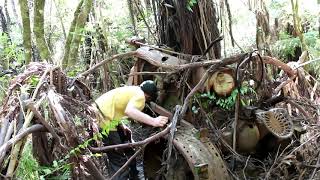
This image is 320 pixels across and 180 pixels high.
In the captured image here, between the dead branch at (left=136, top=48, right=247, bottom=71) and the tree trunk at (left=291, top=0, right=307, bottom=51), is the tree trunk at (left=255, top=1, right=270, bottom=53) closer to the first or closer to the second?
the tree trunk at (left=291, top=0, right=307, bottom=51)

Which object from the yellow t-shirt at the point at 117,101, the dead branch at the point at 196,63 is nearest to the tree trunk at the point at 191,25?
the dead branch at the point at 196,63

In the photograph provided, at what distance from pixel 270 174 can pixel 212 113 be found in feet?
3.32

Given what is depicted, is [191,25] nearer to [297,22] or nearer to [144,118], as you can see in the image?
[144,118]

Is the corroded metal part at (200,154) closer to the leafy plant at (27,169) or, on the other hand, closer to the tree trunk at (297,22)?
the leafy plant at (27,169)

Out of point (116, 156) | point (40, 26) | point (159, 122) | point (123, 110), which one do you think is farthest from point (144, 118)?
point (40, 26)

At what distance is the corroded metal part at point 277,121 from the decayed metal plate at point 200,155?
792 mm

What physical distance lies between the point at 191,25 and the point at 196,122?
132 cm

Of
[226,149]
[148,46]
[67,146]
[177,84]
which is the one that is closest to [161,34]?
[148,46]

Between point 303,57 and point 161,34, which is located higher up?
point 161,34

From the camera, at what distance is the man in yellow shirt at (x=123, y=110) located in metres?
4.76

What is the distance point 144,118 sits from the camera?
4746 millimetres

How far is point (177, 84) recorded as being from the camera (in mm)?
5371

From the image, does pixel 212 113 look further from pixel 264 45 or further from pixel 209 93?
pixel 264 45

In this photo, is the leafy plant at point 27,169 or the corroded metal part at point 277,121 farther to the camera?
the corroded metal part at point 277,121
